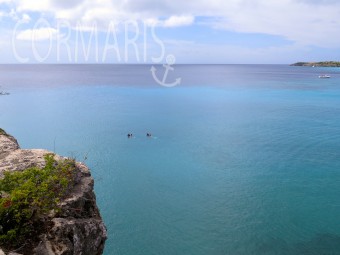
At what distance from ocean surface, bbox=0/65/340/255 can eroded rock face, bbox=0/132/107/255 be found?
9.81m

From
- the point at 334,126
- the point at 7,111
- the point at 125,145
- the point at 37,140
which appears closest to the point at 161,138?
the point at 125,145

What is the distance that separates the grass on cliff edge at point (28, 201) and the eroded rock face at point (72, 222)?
1.00 ft

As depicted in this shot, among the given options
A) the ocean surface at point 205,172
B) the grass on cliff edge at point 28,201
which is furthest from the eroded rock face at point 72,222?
the ocean surface at point 205,172

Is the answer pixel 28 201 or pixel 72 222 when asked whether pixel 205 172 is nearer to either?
pixel 72 222

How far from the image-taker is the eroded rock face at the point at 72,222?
823 centimetres

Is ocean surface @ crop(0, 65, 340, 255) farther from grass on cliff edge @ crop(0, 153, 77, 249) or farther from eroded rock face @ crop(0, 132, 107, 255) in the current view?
grass on cliff edge @ crop(0, 153, 77, 249)

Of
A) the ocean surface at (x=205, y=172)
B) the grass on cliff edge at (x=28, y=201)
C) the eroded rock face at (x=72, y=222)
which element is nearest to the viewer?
the grass on cliff edge at (x=28, y=201)

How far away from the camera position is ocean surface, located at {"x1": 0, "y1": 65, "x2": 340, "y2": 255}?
1997 centimetres

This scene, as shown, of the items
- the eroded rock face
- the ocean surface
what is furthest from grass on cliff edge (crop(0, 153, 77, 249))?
the ocean surface

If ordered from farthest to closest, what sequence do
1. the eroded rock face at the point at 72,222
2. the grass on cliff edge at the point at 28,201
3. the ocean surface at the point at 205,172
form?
the ocean surface at the point at 205,172 → the eroded rock face at the point at 72,222 → the grass on cliff edge at the point at 28,201

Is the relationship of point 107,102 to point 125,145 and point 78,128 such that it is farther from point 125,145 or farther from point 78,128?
point 125,145

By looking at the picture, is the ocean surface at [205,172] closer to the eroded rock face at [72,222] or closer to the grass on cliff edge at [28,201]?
the eroded rock face at [72,222]

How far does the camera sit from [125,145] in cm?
3888

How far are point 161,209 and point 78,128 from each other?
91.5 ft
